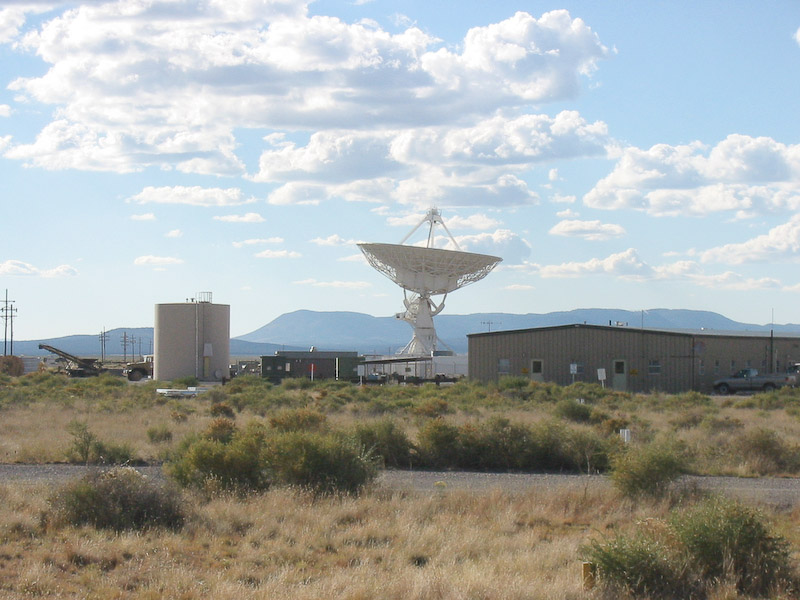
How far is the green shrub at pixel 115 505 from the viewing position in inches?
424

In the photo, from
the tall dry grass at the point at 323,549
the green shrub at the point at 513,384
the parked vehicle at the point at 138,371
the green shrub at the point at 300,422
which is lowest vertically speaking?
the parked vehicle at the point at 138,371

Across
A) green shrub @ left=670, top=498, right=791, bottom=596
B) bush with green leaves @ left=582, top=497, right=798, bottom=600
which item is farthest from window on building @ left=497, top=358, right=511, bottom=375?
green shrub @ left=670, top=498, right=791, bottom=596

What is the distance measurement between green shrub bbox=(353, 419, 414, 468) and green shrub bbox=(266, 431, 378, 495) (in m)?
4.75

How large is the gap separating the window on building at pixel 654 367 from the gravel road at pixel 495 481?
32.4 metres

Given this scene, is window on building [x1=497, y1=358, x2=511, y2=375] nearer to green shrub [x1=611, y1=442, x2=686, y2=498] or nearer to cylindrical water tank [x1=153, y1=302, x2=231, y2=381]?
cylindrical water tank [x1=153, y1=302, x2=231, y2=381]

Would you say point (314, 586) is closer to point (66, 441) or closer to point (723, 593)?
point (723, 593)

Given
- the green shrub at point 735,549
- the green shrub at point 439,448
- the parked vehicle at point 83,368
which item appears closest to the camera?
the green shrub at point 735,549

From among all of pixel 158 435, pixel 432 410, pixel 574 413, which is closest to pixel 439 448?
pixel 158 435

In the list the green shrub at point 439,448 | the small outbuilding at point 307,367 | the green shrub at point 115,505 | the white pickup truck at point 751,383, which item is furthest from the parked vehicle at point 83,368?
the green shrub at point 115,505

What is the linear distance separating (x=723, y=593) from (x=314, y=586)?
380 cm

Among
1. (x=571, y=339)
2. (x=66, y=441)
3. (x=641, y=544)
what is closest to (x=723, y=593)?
(x=641, y=544)

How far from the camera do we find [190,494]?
12.8 metres

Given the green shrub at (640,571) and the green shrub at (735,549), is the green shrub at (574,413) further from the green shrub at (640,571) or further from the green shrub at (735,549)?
the green shrub at (640,571)

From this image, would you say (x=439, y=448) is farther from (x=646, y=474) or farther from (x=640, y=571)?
(x=640, y=571)
